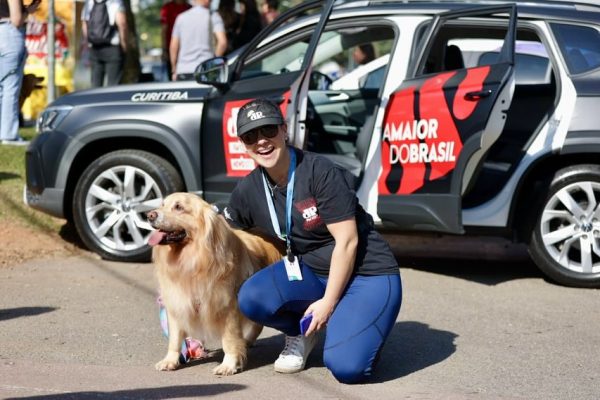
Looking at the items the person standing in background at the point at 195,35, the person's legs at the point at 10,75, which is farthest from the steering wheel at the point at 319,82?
the person's legs at the point at 10,75

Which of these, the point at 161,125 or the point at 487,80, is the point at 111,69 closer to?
the point at 161,125

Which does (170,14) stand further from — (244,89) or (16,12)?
(244,89)

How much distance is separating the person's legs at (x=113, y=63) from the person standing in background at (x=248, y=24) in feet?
5.61

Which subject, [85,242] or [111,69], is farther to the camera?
[111,69]

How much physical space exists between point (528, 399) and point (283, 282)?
4.42ft

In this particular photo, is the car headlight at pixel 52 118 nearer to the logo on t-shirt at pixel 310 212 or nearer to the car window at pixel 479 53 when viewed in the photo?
the car window at pixel 479 53

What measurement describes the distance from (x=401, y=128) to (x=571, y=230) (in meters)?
1.46

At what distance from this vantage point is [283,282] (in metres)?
5.36

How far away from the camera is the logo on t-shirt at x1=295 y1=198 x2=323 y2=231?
5293 mm

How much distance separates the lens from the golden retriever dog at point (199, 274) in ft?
16.8

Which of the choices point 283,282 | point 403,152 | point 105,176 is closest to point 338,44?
point 403,152

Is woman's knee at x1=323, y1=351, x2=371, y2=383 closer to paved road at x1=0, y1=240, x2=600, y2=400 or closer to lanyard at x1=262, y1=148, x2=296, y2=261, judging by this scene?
paved road at x1=0, y1=240, x2=600, y2=400

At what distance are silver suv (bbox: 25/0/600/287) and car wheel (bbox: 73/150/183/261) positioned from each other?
11 mm

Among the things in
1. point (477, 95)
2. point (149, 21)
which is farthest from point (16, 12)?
point (149, 21)
